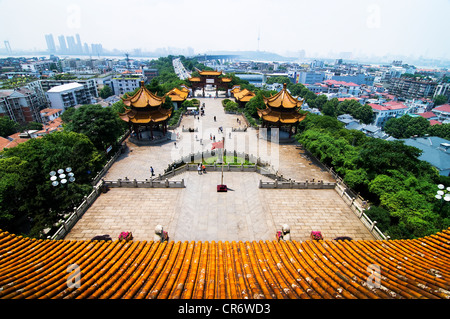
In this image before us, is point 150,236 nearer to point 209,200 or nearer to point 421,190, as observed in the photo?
point 209,200

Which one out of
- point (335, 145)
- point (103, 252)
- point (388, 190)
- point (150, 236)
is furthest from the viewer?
point (335, 145)

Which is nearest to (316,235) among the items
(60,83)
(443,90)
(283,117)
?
(283,117)

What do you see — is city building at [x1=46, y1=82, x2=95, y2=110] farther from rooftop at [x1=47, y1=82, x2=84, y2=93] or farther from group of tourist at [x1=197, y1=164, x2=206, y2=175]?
group of tourist at [x1=197, y1=164, x2=206, y2=175]

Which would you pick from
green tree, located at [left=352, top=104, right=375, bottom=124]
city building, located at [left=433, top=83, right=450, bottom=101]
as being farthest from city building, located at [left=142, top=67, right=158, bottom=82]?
city building, located at [left=433, top=83, right=450, bottom=101]

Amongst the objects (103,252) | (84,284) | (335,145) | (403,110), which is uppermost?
(84,284)

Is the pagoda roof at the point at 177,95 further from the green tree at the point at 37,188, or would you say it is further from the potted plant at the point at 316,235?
the potted plant at the point at 316,235

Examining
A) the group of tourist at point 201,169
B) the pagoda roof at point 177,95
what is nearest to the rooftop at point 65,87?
the pagoda roof at point 177,95

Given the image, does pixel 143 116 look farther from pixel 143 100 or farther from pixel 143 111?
pixel 143 100
